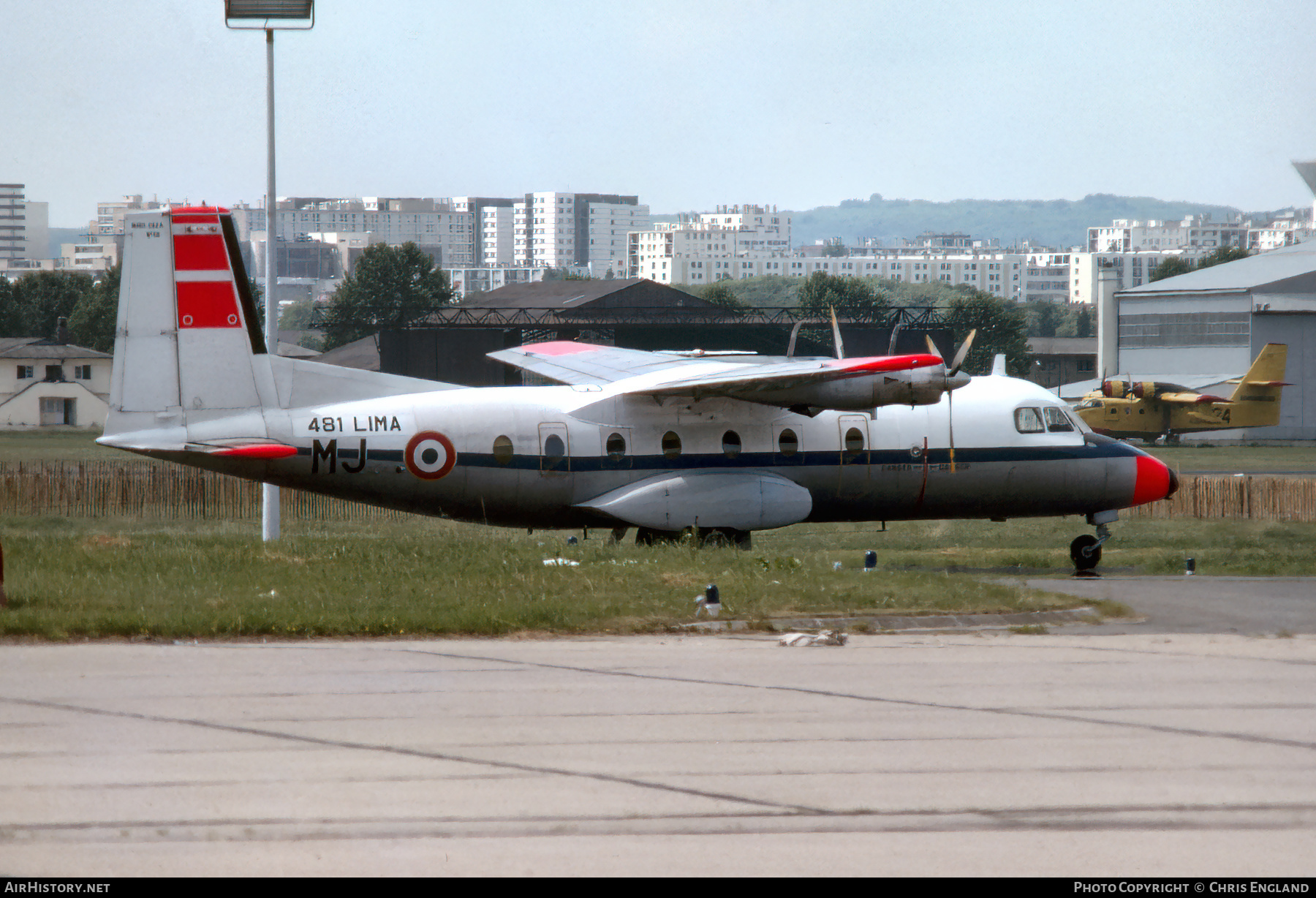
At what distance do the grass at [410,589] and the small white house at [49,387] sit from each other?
246 ft

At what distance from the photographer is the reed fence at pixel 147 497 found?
37.8 m

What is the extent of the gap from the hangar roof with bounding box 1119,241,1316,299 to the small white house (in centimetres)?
7881

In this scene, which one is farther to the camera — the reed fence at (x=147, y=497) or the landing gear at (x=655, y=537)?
the reed fence at (x=147, y=497)

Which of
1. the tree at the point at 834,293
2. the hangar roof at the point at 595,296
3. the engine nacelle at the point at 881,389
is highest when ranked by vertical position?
the tree at the point at 834,293

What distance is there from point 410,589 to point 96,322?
361 feet

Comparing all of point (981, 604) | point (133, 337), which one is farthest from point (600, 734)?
point (133, 337)

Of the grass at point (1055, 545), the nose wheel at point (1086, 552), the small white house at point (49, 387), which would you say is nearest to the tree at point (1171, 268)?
the small white house at point (49, 387)

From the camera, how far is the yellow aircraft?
249 ft

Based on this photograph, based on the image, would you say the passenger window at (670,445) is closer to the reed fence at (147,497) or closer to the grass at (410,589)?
the grass at (410,589)

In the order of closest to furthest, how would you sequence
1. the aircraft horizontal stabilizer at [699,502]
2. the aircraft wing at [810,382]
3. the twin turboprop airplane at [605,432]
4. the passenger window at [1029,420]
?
the aircraft wing at [810,382] → the twin turboprop airplane at [605,432] → the aircraft horizontal stabilizer at [699,502] → the passenger window at [1029,420]

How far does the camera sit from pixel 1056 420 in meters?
25.1

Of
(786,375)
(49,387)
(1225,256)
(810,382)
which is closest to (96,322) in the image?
(49,387)

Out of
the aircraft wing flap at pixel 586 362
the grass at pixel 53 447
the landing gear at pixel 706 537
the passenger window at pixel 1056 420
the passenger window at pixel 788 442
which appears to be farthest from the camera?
the grass at pixel 53 447
